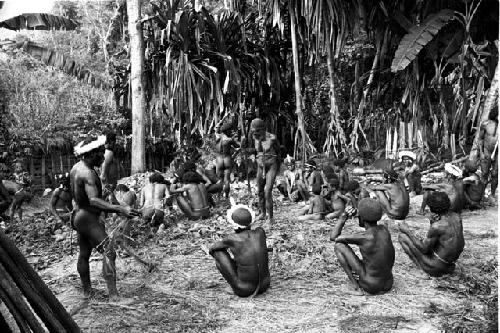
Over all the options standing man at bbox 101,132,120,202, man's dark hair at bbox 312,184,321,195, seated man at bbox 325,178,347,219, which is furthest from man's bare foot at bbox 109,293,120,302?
man's dark hair at bbox 312,184,321,195

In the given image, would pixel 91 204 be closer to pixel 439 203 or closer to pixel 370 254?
pixel 370 254

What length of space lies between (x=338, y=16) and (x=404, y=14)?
1.47m

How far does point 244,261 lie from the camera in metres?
4.20

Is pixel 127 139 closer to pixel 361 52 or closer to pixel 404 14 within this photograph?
pixel 361 52

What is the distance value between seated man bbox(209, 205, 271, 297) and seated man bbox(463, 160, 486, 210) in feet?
13.9

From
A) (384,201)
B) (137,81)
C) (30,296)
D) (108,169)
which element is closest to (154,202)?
(108,169)

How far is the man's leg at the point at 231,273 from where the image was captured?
424 cm

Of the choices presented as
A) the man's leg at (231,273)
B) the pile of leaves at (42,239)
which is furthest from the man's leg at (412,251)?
the pile of leaves at (42,239)

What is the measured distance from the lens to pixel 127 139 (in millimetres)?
15172

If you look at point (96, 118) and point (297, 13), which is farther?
point (96, 118)

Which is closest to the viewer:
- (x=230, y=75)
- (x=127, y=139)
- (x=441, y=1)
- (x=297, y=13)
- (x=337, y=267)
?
(x=337, y=267)

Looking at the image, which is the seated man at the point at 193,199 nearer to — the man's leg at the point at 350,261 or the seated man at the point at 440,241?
the man's leg at the point at 350,261

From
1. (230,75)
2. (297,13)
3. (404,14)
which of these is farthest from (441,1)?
(230,75)

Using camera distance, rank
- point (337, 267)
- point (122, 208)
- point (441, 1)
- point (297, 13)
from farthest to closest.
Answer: point (297, 13), point (441, 1), point (337, 267), point (122, 208)
